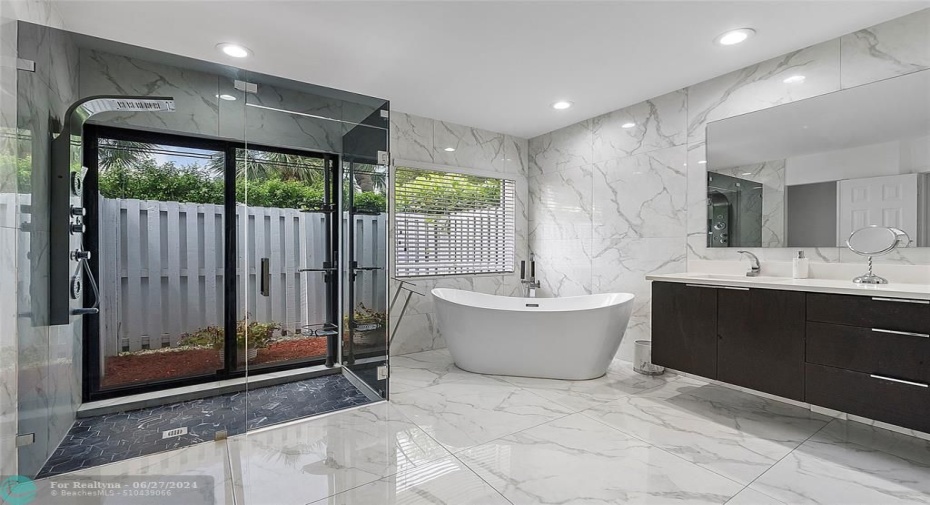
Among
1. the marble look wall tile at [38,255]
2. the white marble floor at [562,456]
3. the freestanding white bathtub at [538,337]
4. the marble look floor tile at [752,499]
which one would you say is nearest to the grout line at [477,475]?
A: the white marble floor at [562,456]

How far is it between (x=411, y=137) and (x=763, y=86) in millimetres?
2938

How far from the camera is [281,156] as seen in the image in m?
2.52

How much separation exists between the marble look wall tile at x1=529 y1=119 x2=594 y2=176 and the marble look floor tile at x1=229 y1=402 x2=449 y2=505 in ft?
10.2

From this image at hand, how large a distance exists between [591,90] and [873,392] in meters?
2.67

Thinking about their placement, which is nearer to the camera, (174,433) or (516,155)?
(174,433)

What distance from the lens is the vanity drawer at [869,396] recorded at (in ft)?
6.15

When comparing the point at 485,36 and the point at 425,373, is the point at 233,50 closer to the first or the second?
the point at 485,36

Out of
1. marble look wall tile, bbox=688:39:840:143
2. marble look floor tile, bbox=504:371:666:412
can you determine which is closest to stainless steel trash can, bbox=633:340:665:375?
marble look floor tile, bbox=504:371:666:412

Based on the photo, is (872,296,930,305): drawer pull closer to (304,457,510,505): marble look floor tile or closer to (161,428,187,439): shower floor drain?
(304,457,510,505): marble look floor tile

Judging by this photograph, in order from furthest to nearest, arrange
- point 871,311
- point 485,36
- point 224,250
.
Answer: point 224,250 < point 485,36 < point 871,311

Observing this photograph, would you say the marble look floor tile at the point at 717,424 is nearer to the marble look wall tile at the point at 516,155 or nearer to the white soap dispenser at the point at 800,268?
the white soap dispenser at the point at 800,268

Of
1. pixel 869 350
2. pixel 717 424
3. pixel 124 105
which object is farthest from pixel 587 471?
pixel 124 105

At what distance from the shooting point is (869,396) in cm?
201

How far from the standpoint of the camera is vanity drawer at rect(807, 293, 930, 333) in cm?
188
